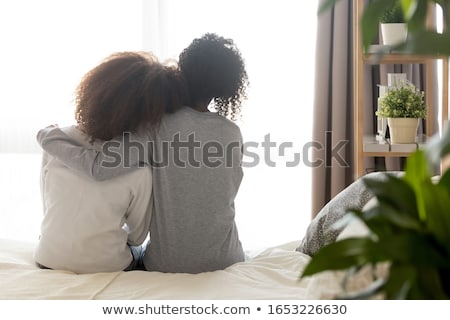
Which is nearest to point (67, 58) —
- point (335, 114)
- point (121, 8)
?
point (121, 8)

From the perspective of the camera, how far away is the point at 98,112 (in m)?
1.97

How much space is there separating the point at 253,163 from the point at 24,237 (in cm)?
131

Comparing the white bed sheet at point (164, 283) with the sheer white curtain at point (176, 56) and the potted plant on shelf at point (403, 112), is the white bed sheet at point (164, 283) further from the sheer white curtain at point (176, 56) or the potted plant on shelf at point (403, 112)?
the sheer white curtain at point (176, 56)

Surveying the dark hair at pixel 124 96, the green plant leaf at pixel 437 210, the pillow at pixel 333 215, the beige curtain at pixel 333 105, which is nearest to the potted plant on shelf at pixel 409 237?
the green plant leaf at pixel 437 210

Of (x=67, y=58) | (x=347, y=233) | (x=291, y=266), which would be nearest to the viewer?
(x=347, y=233)

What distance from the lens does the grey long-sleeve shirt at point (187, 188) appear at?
2.01m

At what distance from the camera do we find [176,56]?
350 centimetres

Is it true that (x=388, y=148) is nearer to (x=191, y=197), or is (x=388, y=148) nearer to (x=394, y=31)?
(x=394, y=31)

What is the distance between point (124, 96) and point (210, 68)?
29 centimetres

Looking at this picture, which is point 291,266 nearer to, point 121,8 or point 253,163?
point 253,163

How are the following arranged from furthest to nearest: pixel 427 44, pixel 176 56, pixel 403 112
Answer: pixel 176 56 < pixel 403 112 < pixel 427 44

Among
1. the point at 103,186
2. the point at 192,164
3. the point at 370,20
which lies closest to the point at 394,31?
the point at 192,164

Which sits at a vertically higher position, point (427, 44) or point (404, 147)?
point (427, 44)

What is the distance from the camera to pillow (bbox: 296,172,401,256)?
1.90 meters
